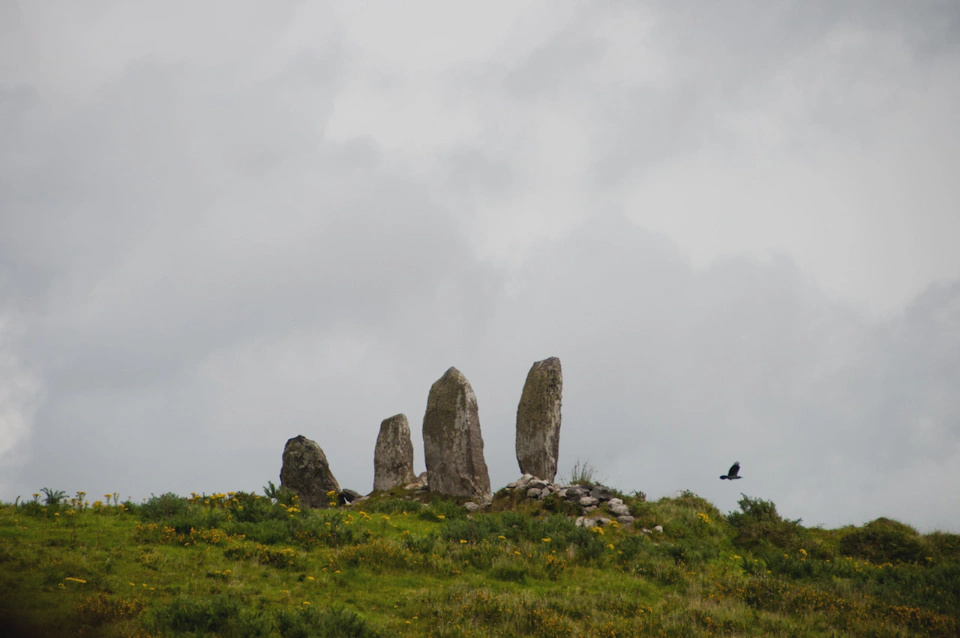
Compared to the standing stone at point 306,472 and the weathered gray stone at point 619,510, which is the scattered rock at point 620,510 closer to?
the weathered gray stone at point 619,510

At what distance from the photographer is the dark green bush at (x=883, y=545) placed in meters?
20.5

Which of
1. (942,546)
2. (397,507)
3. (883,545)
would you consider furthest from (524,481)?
(942,546)

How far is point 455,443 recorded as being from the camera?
2719cm

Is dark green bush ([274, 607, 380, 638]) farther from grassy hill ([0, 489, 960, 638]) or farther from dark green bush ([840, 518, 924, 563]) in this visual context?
dark green bush ([840, 518, 924, 563])

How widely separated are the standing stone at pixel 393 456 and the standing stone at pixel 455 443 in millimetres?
5508

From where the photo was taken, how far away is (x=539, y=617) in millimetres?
11734

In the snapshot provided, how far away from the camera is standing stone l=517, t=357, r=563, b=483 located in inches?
1103

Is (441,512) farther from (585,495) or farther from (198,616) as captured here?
(198,616)

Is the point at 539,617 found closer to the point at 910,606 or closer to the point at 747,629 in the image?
the point at 747,629

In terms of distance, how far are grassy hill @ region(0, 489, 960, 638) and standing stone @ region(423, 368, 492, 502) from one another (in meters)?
6.33

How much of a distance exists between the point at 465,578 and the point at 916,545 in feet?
47.7

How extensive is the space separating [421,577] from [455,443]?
42.1 ft

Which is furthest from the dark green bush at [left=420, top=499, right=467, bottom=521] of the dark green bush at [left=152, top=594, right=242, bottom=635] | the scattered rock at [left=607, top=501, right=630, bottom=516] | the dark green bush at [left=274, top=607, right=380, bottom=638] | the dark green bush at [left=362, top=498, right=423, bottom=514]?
the dark green bush at [left=152, top=594, right=242, bottom=635]

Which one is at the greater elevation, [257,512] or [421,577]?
[257,512]
